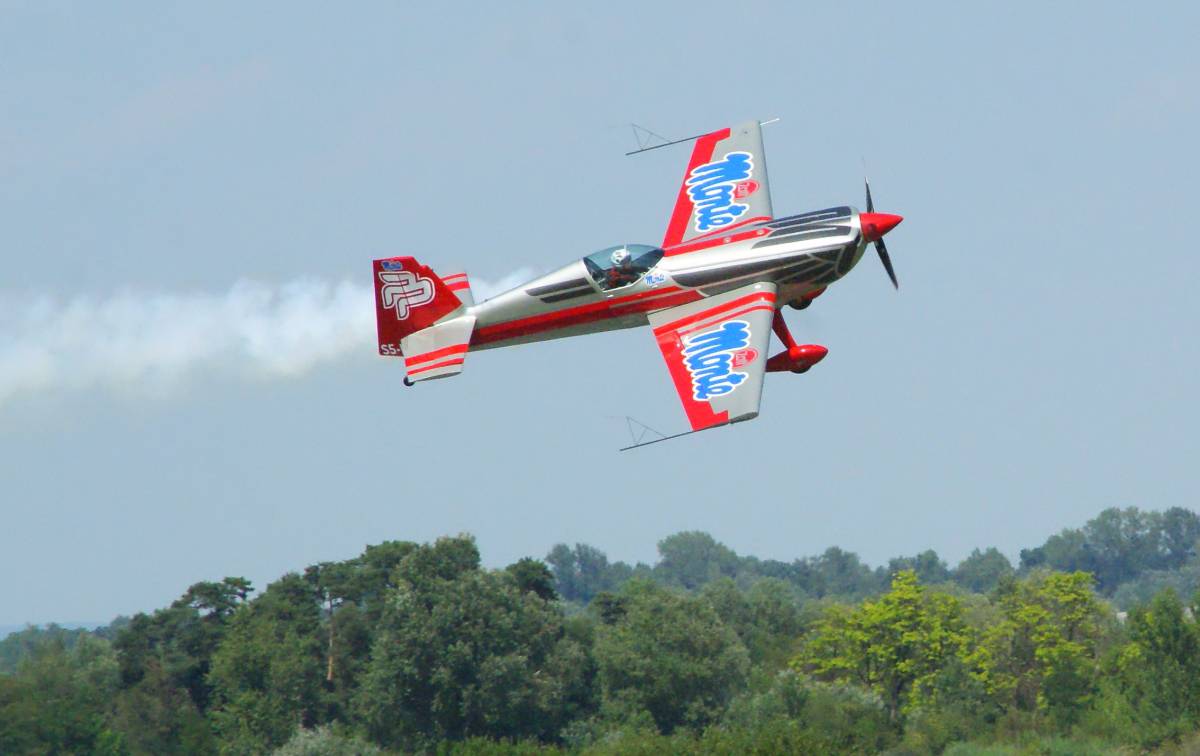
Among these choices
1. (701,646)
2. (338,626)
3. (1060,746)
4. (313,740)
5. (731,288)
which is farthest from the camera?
(338,626)

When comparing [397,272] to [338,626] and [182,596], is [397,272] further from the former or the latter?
[182,596]

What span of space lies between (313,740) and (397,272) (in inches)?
1971

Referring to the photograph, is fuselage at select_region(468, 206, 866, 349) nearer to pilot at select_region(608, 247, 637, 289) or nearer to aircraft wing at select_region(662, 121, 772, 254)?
pilot at select_region(608, 247, 637, 289)

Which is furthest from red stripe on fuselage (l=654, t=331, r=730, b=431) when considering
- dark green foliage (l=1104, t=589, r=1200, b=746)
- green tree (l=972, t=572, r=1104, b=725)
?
green tree (l=972, t=572, r=1104, b=725)

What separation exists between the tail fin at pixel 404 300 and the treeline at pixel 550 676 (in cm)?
4730

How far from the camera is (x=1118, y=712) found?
82.8 meters

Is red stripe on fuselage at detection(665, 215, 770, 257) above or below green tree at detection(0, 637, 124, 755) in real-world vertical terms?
above

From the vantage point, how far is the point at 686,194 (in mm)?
33875

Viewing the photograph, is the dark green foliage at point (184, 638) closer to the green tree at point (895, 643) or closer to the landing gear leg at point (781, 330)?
the green tree at point (895, 643)

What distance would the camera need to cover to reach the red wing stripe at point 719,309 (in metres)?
29.9

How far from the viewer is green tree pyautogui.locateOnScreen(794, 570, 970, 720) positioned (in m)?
96.8

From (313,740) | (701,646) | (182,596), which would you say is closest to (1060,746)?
(701,646)

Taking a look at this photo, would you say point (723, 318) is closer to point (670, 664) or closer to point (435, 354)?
point (435, 354)

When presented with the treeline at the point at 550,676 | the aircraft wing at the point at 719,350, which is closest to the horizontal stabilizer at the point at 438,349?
the aircraft wing at the point at 719,350
